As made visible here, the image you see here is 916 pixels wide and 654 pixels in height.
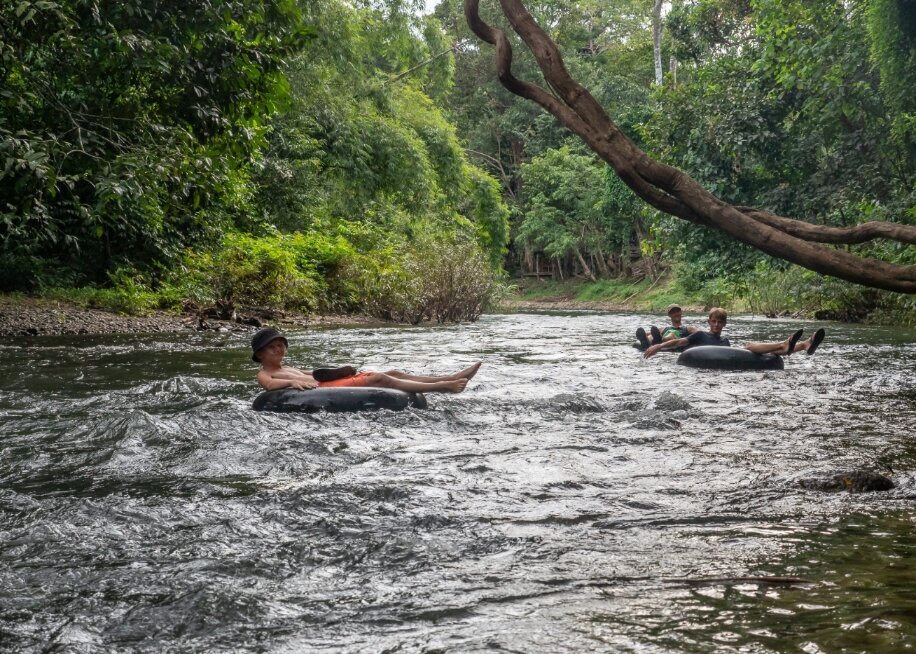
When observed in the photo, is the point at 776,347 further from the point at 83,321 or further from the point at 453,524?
the point at 83,321

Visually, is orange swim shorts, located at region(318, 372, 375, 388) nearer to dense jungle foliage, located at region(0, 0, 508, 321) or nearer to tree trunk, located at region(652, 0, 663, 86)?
dense jungle foliage, located at region(0, 0, 508, 321)

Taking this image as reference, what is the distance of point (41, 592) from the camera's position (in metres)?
3.37

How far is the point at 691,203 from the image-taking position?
6527 mm

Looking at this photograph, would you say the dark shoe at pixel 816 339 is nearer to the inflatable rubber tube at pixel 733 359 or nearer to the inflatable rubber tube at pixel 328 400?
the inflatable rubber tube at pixel 733 359

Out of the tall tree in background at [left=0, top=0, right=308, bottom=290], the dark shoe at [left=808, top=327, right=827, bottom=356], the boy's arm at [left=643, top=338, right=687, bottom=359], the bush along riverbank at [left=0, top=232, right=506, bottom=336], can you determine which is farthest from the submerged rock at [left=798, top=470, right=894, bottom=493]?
the bush along riverbank at [left=0, top=232, right=506, bottom=336]

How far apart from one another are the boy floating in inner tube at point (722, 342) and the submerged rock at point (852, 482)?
747cm

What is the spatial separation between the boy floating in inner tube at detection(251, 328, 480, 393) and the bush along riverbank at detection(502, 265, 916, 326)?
46.3 ft

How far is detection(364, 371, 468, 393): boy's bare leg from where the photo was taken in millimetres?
8180

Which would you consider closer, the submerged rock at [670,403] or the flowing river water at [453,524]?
the flowing river water at [453,524]

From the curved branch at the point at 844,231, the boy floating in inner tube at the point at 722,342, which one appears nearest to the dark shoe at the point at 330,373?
the curved branch at the point at 844,231

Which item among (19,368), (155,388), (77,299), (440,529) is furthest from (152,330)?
(440,529)

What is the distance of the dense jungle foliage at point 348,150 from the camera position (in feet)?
33.4

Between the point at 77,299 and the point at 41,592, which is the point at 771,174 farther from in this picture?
the point at 41,592

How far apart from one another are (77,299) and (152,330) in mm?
2037
